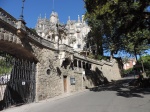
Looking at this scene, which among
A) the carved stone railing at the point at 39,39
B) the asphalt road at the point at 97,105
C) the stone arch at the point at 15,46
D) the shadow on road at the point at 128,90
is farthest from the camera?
the shadow on road at the point at 128,90

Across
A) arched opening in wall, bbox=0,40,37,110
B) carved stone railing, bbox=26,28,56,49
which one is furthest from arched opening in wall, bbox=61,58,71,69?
arched opening in wall, bbox=0,40,37,110

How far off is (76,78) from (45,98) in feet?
25.7

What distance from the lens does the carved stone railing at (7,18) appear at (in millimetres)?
11702

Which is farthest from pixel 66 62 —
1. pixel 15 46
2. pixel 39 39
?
pixel 15 46

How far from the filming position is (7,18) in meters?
12.3

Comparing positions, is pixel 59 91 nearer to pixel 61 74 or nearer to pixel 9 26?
pixel 61 74

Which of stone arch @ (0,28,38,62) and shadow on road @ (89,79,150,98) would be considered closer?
stone arch @ (0,28,38,62)

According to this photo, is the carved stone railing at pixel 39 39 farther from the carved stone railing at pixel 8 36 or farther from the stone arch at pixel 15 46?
the carved stone railing at pixel 8 36

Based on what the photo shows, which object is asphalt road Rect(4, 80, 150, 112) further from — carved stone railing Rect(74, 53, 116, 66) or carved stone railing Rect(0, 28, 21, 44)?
carved stone railing Rect(74, 53, 116, 66)

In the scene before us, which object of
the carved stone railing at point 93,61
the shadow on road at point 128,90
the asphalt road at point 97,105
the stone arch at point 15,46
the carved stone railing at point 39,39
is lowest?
the asphalt road at point 97,105

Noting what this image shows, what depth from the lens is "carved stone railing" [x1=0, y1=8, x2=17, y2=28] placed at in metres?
11.7

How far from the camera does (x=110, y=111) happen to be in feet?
32.2

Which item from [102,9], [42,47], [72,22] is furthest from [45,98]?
[72,22]

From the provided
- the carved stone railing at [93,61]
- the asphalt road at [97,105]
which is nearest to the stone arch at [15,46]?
the asphalt road at [97,105]
